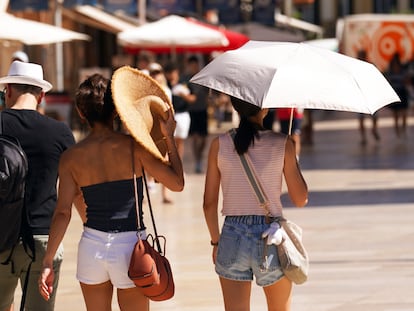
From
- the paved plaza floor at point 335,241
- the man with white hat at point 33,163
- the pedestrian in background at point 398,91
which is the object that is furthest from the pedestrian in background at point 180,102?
the man with white hat at point 33,163

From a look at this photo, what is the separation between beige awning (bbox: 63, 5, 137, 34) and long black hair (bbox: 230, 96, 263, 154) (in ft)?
82.7

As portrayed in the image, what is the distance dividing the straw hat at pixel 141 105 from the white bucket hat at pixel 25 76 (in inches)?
30.7

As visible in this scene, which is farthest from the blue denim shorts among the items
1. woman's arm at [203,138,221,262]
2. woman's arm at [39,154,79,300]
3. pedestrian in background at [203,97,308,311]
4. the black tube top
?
woman's arm at [39,154,79,300]

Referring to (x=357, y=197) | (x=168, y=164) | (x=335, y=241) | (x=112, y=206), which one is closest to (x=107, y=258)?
(x=112, y=206)

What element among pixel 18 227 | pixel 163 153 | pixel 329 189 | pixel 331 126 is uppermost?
pixel 163 153

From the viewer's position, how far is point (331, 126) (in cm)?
3459

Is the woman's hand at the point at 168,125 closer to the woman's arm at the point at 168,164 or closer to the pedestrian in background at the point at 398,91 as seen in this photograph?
the woman's arm at the point at 168,164

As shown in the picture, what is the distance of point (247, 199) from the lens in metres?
6.52

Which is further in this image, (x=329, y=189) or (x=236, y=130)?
(x=329, y=189)

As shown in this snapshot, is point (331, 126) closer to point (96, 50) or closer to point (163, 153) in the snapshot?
point (96, 50)

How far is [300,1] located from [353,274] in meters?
41.5

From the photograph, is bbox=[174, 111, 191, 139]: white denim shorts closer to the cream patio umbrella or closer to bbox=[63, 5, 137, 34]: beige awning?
the cream patio umbrella

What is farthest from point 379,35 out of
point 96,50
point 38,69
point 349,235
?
point 38,69

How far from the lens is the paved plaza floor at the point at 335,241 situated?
960cm
